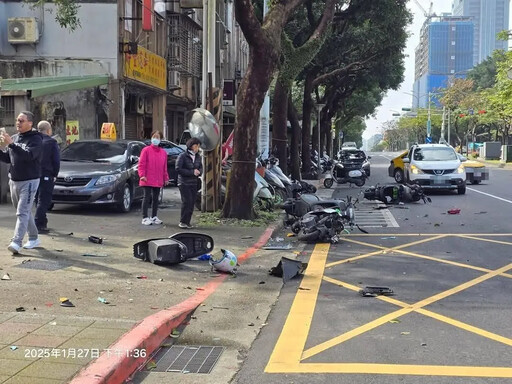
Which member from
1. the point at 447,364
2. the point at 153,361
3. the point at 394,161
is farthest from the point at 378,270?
the point at 394,161

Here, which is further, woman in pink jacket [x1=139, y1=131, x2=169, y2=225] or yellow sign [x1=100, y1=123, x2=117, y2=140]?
yellow sign [x1=100, y1=123, x2=117, y2=140]

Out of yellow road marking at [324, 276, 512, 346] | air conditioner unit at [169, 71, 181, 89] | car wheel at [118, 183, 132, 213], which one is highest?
air conditioner unit at [169, 71, 181, 89]

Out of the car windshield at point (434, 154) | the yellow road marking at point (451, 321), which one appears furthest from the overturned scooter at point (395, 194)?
the yellow road marking at point (451, 321)

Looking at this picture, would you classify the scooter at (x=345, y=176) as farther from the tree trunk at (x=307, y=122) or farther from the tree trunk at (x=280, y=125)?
the tree trunk at (x=280, y=125)

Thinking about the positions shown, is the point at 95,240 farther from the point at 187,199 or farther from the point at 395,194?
the point at 395,194

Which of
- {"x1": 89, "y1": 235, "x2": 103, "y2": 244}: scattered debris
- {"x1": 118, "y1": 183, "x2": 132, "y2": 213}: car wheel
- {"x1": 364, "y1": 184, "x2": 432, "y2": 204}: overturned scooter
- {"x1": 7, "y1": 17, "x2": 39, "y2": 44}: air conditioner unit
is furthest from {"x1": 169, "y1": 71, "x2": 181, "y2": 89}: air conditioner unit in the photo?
{"x1": 89, "y1": 235, "x2": 103, "y2": 244}: scattered debris

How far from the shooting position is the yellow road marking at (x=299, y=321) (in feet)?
16.2

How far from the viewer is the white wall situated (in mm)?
20375

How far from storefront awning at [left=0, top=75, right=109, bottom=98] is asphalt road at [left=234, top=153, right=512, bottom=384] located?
28.5 ft

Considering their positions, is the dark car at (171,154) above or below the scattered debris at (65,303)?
above

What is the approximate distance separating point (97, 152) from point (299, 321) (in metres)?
9.53

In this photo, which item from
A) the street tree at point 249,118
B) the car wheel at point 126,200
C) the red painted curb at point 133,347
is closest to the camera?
the red painted curb at point 133,347

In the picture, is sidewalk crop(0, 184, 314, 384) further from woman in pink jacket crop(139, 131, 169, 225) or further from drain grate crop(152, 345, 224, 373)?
woman in pink jacket crop(139, 131, 169, 225)

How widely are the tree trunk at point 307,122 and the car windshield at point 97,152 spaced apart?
14.5m
